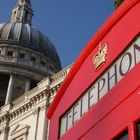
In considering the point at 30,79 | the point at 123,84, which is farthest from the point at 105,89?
the point at 30,79

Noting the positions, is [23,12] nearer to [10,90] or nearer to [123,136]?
[10,90]

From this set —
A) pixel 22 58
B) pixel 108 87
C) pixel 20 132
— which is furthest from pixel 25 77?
pixel 108 87

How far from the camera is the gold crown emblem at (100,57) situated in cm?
609

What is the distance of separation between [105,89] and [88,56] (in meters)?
1.09

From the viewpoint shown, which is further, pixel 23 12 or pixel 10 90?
pixel 23 12

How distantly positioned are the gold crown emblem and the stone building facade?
19.0 meters

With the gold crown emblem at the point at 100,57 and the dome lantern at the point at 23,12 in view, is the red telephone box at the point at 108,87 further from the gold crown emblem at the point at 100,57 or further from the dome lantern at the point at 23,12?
the dome lantern at the point at 23,12

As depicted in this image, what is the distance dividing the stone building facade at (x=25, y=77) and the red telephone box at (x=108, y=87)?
1843 centimetres

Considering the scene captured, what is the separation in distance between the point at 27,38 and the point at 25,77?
32.0 ft

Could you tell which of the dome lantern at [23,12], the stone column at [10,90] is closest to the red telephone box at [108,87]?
the stone column at [10,90]

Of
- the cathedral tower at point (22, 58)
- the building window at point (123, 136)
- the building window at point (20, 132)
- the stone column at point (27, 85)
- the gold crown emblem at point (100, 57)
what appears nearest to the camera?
the building window at point (123, 136)

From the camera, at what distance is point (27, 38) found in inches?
2138

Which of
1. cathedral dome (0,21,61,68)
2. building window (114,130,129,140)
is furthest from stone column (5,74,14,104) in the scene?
building window (114,130,129,140)

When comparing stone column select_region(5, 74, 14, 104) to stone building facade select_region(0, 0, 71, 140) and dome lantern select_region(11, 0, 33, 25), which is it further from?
dome lantern select_region(11, 0, 33, 25)
